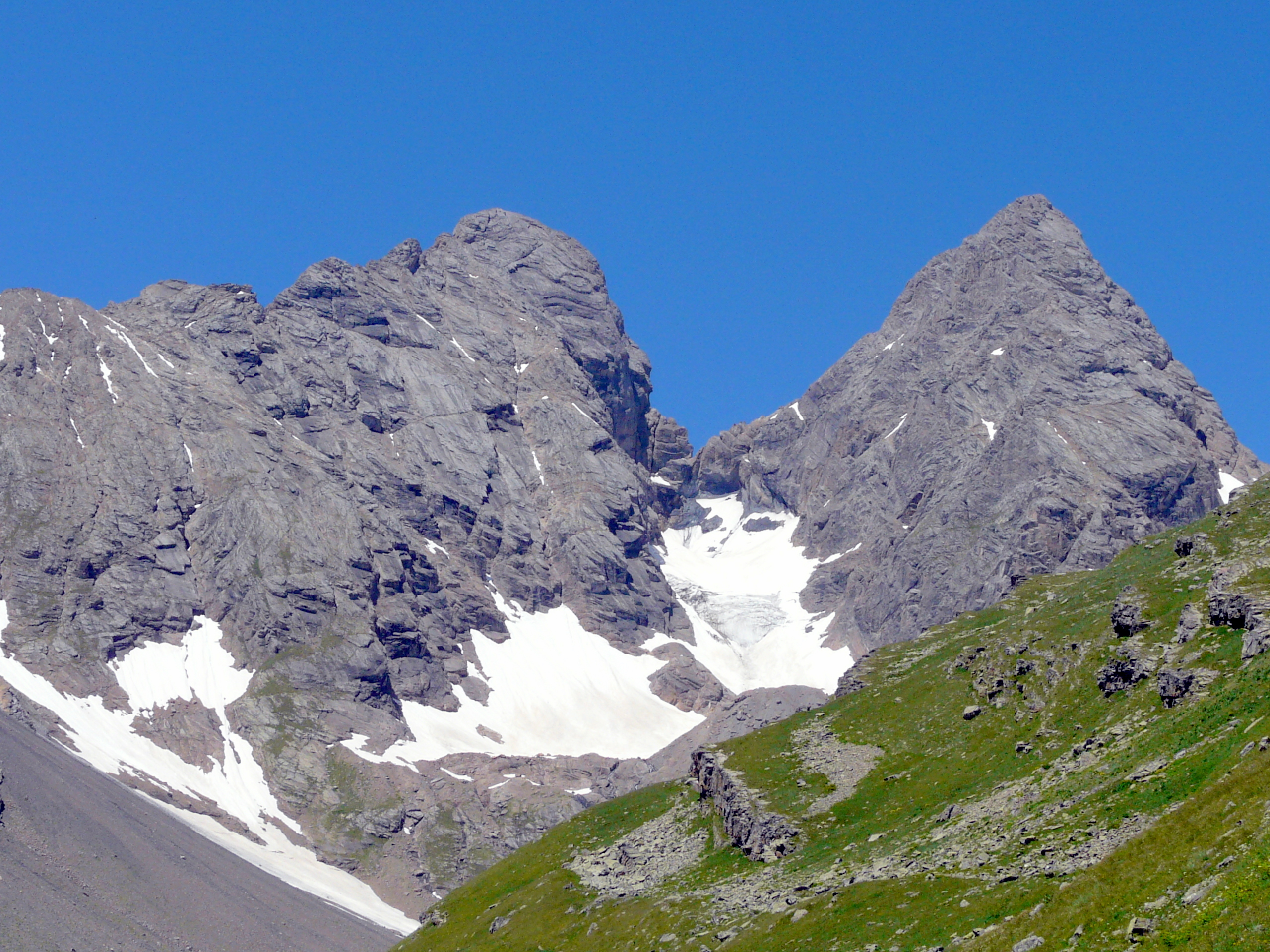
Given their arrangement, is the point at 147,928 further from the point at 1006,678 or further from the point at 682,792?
the point at 1006,678

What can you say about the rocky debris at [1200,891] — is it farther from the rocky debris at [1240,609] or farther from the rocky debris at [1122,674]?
the rocky debris at [1122,674]

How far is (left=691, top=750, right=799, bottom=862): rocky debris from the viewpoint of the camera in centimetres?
6819

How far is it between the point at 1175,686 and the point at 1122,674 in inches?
244

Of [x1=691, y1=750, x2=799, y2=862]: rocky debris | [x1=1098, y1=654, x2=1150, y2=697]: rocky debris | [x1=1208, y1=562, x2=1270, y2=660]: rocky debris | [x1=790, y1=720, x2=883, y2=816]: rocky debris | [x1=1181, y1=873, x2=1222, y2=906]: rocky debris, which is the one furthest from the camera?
[x1=790, y1=720, x2=883, y2=816]: rocky debris

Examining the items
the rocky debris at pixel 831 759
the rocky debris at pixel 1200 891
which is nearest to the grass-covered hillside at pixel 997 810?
the rocky debris at pixel 1200 891

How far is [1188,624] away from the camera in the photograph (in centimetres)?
6425

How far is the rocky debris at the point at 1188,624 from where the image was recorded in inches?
2496

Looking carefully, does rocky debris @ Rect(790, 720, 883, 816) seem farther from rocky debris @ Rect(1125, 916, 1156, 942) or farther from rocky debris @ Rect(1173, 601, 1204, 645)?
rocky debris @ Rect(1125, 916, 1156, 942)

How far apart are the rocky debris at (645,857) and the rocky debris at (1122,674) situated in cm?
2612

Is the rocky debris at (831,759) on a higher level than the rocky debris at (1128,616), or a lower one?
lower

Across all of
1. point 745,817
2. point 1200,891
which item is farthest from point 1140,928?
point 745,817

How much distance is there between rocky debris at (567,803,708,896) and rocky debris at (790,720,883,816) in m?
8.39

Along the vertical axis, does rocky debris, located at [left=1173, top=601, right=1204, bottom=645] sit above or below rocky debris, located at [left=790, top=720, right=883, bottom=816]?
above

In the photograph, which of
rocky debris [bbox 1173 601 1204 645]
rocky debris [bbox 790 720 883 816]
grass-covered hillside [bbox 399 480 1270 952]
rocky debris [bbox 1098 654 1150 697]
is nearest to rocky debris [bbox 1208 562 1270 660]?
grass-covered hillside [bbox 399 480 1270 952]
